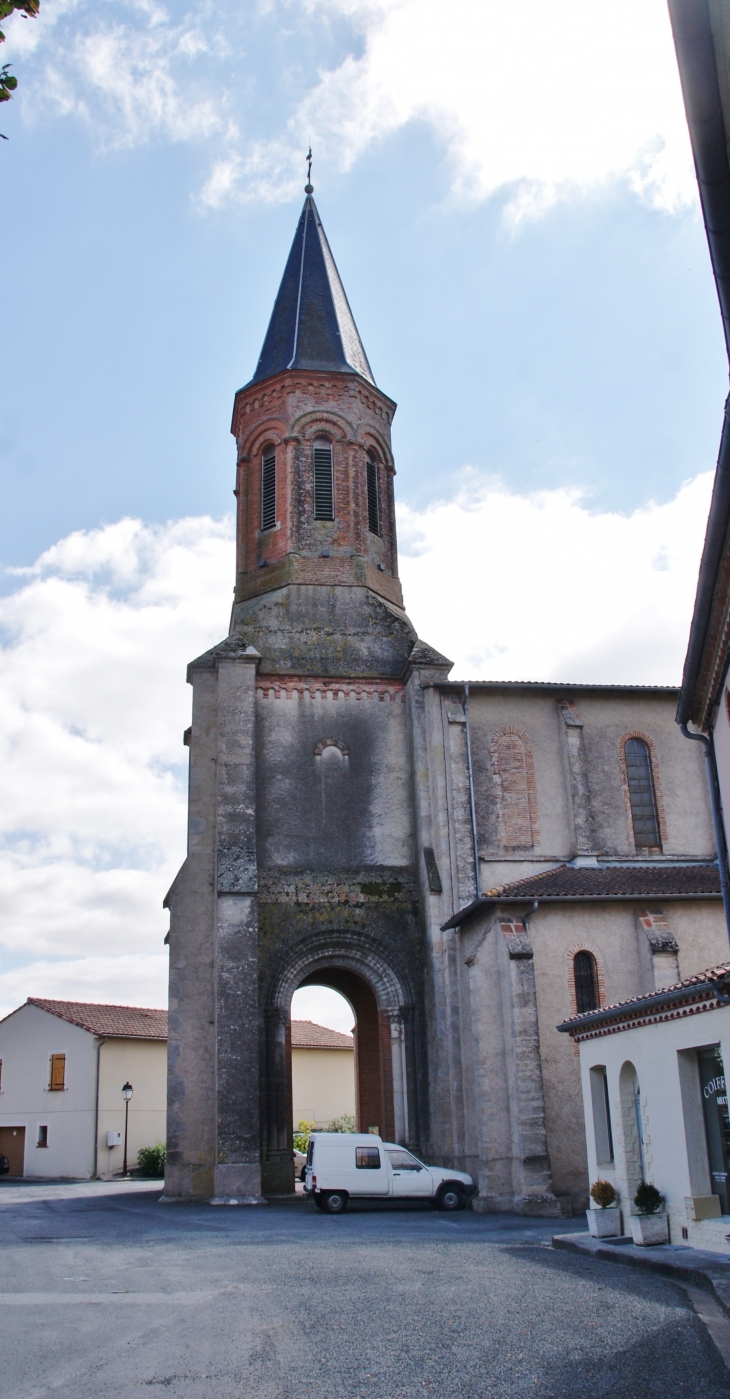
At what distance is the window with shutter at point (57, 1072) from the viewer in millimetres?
37219

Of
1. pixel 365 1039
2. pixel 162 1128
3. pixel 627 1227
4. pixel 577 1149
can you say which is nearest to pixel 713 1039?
pixel 627 1227

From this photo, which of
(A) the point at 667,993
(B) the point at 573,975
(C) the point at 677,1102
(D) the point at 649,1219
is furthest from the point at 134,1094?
(A) the point at 667,993

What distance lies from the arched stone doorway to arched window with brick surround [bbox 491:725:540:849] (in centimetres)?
386

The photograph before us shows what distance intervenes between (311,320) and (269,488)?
5578mm

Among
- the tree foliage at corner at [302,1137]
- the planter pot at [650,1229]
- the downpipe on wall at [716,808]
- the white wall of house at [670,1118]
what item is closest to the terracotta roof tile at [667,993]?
the white wall of house at [670,1118]

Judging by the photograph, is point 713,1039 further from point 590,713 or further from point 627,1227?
point 590,713

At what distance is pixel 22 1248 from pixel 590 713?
1574 cm

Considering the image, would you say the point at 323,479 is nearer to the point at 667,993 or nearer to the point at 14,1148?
the point at 667,993

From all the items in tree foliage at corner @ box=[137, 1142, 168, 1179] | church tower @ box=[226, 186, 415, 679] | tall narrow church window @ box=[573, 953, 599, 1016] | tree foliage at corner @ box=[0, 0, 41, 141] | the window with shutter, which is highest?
church tower @ box=[226, 186, 415, 679]

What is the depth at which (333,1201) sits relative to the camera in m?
18.9

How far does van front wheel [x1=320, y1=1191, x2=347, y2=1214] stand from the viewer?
18.9m

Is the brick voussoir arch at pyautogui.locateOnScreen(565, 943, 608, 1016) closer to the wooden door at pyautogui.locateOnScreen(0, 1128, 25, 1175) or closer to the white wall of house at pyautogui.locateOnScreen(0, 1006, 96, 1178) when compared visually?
the white wall of house at pyautogui.locateOnScreen(0, 1006, 96, 1178)

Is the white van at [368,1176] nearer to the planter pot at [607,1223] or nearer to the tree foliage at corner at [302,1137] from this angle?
the planter pot at [607,1223]

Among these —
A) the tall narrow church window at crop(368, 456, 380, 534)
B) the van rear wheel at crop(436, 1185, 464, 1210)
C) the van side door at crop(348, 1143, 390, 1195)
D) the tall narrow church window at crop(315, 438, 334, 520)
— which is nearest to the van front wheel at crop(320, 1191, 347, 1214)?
the van side door at crop(348, 1143, 390, 1195)
